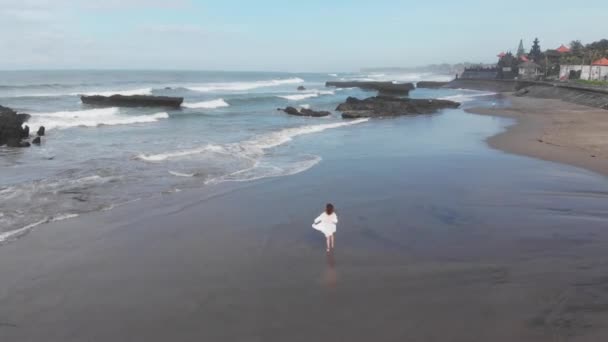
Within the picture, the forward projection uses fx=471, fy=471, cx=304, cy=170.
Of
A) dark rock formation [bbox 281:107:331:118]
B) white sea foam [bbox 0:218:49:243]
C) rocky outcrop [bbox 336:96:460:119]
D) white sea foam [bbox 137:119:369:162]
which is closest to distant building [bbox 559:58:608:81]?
rocky outcrop [bbox 336:96:460:119]

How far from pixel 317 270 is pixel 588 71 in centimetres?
6988

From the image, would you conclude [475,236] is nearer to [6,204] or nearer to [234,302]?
[234,302]

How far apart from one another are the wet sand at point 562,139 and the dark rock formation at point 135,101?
2889 centimetres

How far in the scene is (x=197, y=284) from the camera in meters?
6.99

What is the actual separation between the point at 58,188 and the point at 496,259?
10991mm

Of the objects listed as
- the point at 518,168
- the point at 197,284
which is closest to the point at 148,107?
the point at 518,168

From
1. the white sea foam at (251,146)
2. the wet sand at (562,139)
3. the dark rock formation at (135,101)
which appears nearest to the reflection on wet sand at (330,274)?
the wet sand at (562,139)

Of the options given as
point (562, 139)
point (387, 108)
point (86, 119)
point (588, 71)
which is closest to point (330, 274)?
point (562, 139)

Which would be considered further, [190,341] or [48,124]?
[48,124]

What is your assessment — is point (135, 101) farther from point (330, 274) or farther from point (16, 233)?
point (330, 274)

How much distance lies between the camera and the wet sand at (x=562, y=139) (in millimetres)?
16344

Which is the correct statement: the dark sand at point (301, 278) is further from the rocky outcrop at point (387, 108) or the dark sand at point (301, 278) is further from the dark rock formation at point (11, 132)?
the rocky outcrop at point (387, 108)

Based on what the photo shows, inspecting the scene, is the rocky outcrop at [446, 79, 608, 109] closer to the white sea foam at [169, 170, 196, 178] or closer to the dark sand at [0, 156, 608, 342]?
the dark sand at [0, 156, 608, 342]

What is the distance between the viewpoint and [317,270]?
7.47m
